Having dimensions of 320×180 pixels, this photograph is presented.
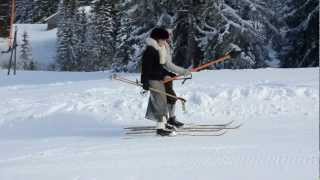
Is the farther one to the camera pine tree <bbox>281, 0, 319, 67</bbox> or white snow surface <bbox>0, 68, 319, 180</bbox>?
pine tree <bbox>281, 0, 319, 67</bbox>

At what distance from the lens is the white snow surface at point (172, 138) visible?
8.23 m

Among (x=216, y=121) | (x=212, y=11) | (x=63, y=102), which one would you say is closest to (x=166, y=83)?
(x=216, y=121)

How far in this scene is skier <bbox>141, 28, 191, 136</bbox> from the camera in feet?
35.3

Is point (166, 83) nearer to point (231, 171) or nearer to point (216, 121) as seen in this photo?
point (216, 121)

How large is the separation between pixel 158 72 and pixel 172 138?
1062 millimetres

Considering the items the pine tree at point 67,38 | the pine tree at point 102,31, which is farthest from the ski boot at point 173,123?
the pine tree at point 102,31

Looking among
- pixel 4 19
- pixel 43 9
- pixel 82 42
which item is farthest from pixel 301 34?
pixel 43 9

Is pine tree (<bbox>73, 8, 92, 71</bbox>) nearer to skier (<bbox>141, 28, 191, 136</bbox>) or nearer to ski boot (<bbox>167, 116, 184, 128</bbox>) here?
ski boot (<bbox>167, 116, 184, 128</bbox>)

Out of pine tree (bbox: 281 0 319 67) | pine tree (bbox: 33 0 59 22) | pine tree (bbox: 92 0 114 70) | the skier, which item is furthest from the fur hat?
pine tree (bbox: 33 0 59 22)

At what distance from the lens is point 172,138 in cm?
1065

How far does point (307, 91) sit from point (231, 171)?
5533 millimetres

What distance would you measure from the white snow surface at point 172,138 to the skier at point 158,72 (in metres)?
0.34

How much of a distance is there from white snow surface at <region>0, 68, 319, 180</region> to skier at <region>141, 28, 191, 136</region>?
13.3 inches

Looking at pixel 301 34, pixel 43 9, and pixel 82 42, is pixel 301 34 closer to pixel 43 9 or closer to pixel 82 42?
pixel 82 42
